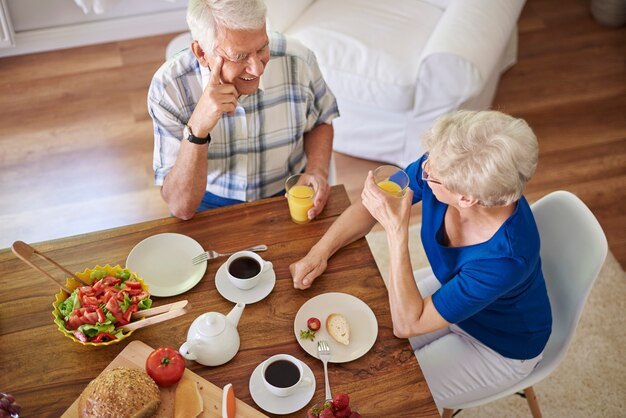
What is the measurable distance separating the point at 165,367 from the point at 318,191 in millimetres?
666

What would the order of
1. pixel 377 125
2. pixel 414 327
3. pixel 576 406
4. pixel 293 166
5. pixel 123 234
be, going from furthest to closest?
pixel 377 125
pixel 576 406
pixel 293 166
pixel 123 234
pixel 414 327

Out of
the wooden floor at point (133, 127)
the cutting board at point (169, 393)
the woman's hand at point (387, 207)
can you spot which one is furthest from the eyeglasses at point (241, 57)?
the wooden floor at point (133, 127)

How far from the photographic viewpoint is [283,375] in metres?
1.39

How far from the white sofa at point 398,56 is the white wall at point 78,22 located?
1.20 meters

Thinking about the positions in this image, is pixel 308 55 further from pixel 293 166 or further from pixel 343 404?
pixel 343 404

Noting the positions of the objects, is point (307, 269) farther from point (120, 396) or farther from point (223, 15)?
point (223, 15)

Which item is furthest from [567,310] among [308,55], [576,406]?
[308,55]

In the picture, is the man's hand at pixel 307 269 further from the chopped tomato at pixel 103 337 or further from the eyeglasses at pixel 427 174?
the chopped tomato at pixel 103 337

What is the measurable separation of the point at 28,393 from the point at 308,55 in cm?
121

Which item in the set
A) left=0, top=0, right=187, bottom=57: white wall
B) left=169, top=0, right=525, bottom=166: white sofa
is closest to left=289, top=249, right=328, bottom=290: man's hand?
left=169, top=0, right=525, bottom=166: white sofa

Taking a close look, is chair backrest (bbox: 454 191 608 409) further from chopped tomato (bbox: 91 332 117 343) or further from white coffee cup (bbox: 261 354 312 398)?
chopped tomato (bbox: 91 332 117 343)

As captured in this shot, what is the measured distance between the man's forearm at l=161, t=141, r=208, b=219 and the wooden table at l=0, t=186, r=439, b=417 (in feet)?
0.13

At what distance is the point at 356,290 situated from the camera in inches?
62.8

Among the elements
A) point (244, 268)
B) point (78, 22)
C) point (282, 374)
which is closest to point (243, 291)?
point (244, 268)
